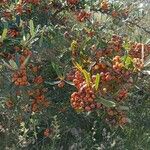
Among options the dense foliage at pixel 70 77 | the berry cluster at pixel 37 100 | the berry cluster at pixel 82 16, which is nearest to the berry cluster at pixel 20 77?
the dense foliage at pixel 70 77

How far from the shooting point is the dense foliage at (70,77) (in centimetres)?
207

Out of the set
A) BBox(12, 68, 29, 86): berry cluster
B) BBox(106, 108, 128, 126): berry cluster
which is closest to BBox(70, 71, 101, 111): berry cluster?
BBox(106, 108, 128, 126): berry cluster

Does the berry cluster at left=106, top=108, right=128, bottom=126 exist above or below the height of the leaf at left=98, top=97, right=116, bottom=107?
below

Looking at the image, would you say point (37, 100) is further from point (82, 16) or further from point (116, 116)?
point (82, 16)

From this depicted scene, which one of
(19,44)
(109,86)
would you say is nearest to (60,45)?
(19,44)

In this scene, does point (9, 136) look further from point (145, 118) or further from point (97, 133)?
point (145, 118)

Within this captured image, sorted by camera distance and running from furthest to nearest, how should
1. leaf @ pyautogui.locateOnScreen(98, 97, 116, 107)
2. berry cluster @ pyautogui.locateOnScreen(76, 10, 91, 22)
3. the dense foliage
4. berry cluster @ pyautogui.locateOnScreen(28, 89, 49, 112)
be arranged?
berry cluster @ pyautogui.locateOnScreen(76, 10, 91, 22), berry cluster @ pyautogui.locateOnScreen(28, 89, 49, 112), the dense foliage, leaf @ pyautogui.locateOnScreen(98, 97, 116, 107)

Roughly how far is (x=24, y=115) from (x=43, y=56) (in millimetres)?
411

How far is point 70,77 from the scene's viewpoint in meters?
2.20

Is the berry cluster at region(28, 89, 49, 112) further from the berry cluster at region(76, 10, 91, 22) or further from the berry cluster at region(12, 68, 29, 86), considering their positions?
the berry cluster at region(76, 10, 91, 22)

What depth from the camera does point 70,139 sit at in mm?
3016

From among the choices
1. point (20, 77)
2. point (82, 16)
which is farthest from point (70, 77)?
point (82, 16)

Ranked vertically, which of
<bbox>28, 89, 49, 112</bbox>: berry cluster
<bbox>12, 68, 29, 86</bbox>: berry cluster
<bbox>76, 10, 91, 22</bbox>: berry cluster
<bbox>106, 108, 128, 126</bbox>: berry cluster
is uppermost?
<bbox>12, 68, 29, 86</bbox>: berry cluster

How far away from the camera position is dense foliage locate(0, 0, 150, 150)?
2.07 meters
